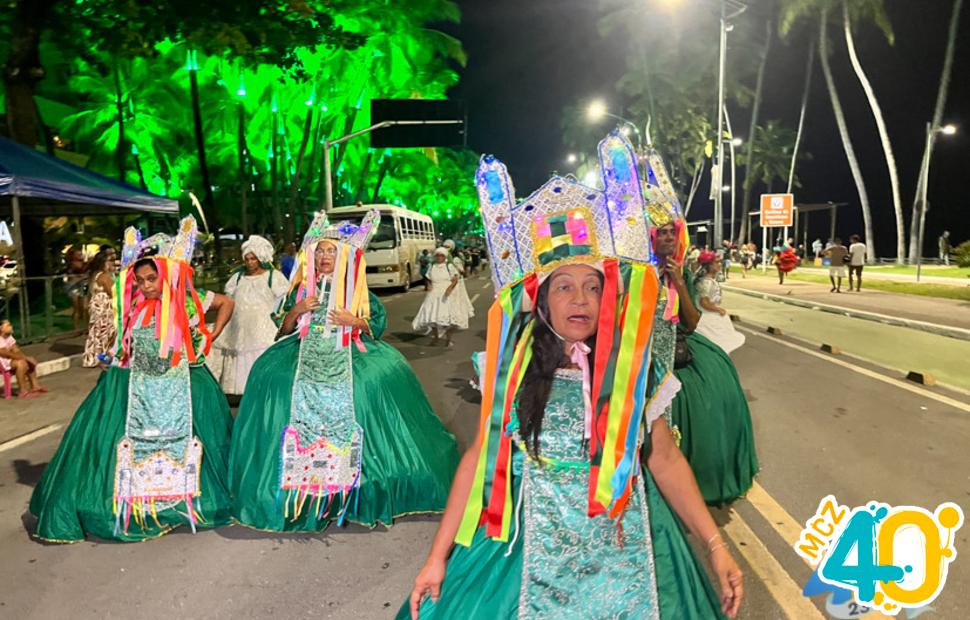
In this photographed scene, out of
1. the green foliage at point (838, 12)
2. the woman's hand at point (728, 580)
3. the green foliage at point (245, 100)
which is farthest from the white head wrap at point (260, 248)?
the green foliage at point (838, 12)

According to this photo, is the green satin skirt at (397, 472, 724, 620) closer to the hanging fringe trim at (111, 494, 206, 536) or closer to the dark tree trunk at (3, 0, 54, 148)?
the hanging fringe trim at (111, 494, 206, 536)

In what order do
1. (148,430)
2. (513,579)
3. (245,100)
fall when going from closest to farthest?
(513,579)
(148,430)
(245,100)

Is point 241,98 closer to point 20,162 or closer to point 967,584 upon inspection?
point 20,162

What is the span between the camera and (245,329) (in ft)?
25.6

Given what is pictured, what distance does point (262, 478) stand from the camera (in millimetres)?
4555

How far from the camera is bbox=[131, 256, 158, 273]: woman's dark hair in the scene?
479cm

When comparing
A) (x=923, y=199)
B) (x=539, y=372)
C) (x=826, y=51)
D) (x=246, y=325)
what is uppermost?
(x=826, y=51)

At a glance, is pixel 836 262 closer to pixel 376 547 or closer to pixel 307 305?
pixel 307 305

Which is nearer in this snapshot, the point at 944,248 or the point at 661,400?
the point at 661,400

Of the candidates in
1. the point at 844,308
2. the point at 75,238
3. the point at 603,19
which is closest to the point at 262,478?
the point at 844,308

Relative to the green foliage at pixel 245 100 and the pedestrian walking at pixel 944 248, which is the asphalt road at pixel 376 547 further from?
the pedestrian walking at pixel 944 248

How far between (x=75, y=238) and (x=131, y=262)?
23.5 metres

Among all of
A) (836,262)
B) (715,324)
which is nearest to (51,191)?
(715,324)

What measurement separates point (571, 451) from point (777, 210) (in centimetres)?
3730
